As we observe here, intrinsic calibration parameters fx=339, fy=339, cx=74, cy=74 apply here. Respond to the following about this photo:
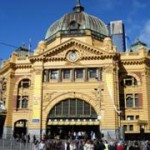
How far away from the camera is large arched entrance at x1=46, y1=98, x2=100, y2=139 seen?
56656 mm

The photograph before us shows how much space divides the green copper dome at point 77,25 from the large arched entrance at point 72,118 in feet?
51.3

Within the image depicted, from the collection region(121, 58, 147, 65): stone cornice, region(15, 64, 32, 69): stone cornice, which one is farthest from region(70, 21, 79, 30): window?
region(121, 58, 147, 65): stone cornice

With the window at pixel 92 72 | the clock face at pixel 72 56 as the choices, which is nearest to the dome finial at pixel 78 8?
the clock face at pixel 72 56

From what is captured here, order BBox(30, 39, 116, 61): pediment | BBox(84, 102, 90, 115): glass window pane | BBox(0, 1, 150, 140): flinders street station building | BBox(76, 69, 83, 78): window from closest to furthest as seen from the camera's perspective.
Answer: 1. BBox(0, 1, 150, 140): flinders street station building
2. BBox(84, 102, 90, 115): glass window pane
3. BBox(30, 39, 116, 61): pediment
4. BBox(76, 69, 83, 78): window

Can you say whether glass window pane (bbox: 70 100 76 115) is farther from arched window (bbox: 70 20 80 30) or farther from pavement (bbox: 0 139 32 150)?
arched window (bbox: 70 20 80 30)

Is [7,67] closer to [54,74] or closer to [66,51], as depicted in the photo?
[54,74]

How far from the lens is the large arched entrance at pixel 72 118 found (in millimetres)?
56656

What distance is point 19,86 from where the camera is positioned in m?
64.6

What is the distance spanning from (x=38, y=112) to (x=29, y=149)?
48.3ft

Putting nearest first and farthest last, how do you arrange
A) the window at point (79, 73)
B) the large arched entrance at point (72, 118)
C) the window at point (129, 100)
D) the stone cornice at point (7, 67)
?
the large arched entrance at point (72, 118) → the window at point (79, 73) → the window at point (129, 100) → the stone cornice at point (7, 67)

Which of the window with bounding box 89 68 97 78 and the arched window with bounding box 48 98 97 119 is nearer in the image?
the arched window with bounding box 48 98 97 119

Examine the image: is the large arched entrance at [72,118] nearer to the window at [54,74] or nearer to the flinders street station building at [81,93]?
the flinders street station building at [81,93]

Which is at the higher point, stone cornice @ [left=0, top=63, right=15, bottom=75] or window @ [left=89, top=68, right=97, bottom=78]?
stone cornice @ [left=0, top=63, right=15, bottom=75]

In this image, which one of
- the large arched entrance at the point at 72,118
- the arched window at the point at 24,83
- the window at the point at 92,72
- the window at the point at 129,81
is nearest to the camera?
the large arched entrance at the point at 72,118
